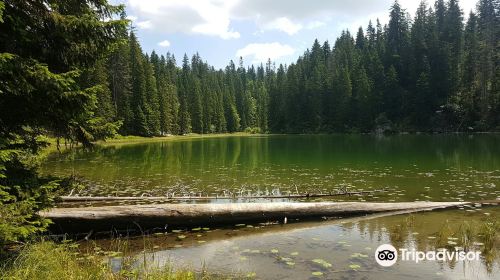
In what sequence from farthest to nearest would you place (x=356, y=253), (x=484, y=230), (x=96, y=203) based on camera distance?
(x=96, y=203), (x=484, y=230), (x=356, y=253)

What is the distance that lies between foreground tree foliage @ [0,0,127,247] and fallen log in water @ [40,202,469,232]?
328 centimetres

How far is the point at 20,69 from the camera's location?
802cm

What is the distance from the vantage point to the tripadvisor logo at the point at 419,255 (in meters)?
10.9

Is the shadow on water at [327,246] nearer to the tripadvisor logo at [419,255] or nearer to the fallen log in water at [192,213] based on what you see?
the tripadvisor logo at [419,255]

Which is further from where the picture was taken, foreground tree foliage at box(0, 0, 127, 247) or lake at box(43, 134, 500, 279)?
lake at box(43, 134, 500, 279)

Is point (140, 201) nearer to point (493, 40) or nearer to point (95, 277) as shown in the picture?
point (95, 277)

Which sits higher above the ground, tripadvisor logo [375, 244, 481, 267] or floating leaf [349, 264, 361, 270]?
tripadvisor logo [375, 244, 481, 267]

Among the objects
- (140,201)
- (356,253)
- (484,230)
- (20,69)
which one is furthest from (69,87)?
(484,230)

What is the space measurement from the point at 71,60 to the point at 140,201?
1104 cm

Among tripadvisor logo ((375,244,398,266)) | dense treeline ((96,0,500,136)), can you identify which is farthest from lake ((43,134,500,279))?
Answer: dense treeline ((96,0,500,136))

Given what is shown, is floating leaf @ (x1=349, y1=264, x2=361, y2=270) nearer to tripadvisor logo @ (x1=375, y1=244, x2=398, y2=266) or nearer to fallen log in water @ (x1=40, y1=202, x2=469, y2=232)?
tripadvisor logo @ (x1=375, y1=244, x2=398, y2=266)

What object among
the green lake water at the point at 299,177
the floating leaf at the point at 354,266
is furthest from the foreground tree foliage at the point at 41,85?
the green lake water at the point at 299,177

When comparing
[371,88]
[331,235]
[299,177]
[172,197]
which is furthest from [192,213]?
[371,88]

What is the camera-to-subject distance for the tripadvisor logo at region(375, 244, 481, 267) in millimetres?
10875
